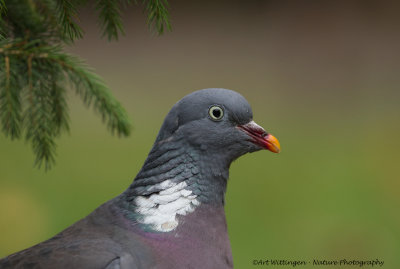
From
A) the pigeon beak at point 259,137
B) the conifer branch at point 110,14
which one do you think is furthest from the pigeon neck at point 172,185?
the conifer branch at point 110,14

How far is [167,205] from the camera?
4.91 feet

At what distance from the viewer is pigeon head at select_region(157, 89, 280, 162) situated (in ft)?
4.99

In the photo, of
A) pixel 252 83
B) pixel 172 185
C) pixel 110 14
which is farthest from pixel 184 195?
pixel 252 83

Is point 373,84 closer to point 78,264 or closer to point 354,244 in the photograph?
point 354,244

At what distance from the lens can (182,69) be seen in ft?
15.5

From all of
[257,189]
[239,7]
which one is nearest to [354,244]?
[257,189]

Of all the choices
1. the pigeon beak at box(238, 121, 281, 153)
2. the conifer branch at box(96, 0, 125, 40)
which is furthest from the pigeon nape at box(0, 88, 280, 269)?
the conifer branch at box(96, 0, 125, 40)

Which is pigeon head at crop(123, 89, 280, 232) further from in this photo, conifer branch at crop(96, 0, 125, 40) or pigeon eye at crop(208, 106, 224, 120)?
conifer branch at crop(96, 0, 125, 40)

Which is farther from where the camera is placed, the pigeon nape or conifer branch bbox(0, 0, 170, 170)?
conifer branch bbox(0, 0, 170, 170)

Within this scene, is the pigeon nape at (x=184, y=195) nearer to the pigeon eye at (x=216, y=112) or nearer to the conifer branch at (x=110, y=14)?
the pigeon eye at (x=216, y=112)

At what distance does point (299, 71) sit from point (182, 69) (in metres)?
1.05

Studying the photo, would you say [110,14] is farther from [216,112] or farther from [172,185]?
[172,185]

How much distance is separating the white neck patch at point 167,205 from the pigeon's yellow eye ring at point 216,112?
0.64 feet

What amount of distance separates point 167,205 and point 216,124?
253 mm
